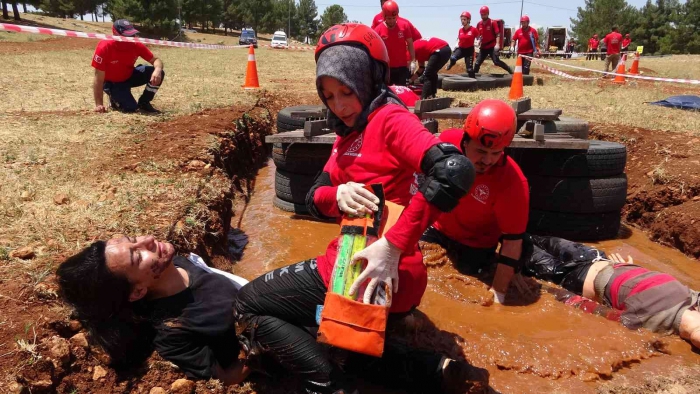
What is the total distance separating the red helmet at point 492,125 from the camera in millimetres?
3320

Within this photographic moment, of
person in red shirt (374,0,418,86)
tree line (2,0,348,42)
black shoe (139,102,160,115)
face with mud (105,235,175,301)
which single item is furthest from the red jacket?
tree line (2,0,348,42)

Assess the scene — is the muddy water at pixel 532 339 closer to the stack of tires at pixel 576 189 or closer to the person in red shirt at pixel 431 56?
the stack of tires at pixel 576 189

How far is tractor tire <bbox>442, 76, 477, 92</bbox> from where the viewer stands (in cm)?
1155

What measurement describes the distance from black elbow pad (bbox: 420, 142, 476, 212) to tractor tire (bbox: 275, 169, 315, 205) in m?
3.53

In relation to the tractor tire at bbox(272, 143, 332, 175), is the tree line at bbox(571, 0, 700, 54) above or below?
above

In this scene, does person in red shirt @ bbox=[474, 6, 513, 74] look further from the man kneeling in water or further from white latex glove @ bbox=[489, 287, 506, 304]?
white latex glove @ bbox=[489, 287, 506, 304]

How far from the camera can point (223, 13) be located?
236ft

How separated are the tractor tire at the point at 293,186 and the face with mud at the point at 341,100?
3.16 meters

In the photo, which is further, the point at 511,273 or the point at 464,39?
the point at 464,39

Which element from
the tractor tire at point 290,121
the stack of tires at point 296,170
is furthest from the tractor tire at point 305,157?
the tractor tire at point 290,121

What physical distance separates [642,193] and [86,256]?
5531mm

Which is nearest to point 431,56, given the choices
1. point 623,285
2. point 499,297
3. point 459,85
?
point 459,85

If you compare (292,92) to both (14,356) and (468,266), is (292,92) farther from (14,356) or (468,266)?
(14,356)

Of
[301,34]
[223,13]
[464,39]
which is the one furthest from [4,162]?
[301,34]
